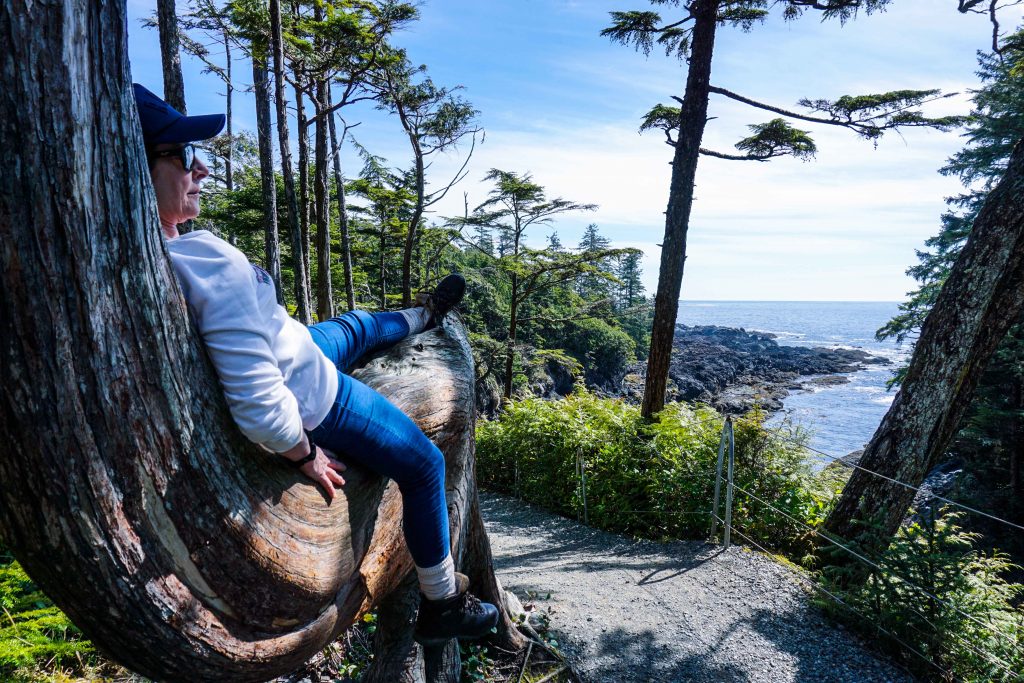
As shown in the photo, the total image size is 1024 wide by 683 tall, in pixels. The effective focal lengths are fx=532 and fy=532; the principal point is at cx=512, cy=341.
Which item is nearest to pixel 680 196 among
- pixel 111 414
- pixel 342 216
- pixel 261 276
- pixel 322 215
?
pixel 322 215

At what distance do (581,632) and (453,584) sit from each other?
277cm

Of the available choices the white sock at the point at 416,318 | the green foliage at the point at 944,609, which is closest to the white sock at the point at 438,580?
the white sock at the point at 416,318

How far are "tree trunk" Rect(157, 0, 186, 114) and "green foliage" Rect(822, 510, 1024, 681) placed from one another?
9453 millimetres

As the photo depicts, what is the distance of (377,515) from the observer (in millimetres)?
2078

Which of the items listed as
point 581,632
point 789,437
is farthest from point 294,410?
point 789,437

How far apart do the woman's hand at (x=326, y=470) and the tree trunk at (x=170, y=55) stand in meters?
7.35

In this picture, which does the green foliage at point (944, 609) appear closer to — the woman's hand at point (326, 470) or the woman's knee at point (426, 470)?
the woman's knee at point (426, 470)

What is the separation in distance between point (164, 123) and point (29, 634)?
376cm

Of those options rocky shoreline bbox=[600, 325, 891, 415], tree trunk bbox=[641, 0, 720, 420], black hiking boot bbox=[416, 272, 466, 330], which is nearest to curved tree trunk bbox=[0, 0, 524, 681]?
black hiking boot bbox=[416, 272, 466, 330]

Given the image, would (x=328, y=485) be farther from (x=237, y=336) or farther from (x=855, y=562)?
(x=855, y=562)

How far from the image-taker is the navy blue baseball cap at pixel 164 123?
1257 millimetres

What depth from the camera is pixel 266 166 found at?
408 inches

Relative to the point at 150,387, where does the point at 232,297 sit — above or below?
above

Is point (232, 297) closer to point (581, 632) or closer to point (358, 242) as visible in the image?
point (581, 632)
